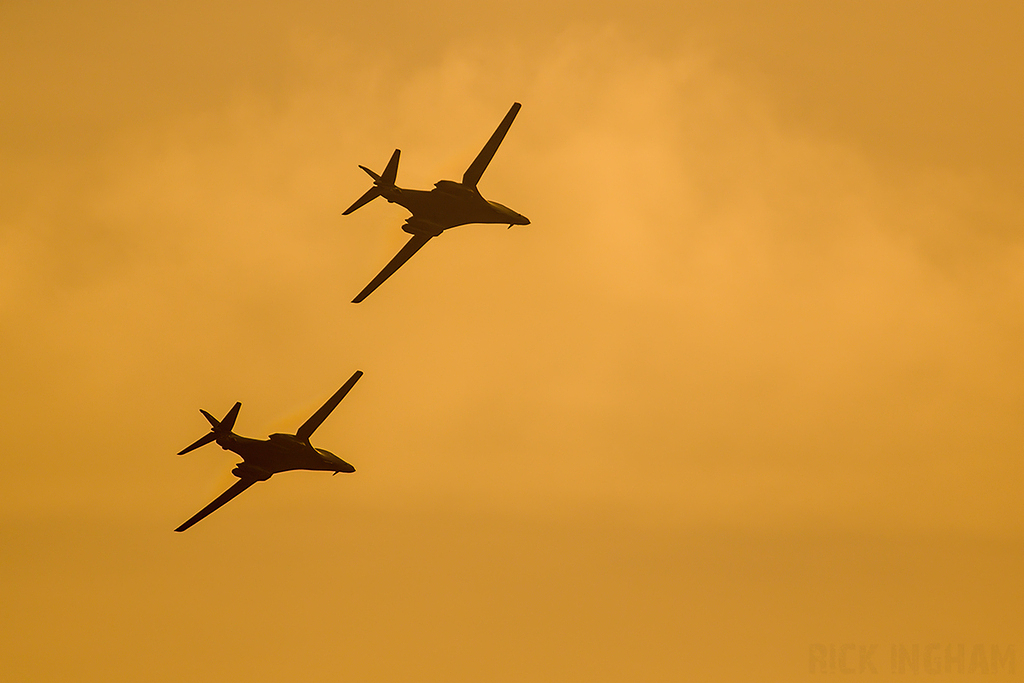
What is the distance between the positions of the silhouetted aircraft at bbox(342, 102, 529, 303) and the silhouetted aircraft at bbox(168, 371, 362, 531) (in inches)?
299

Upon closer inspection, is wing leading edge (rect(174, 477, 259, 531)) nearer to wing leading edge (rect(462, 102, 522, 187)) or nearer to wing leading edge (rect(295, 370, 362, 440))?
wing leading edge (rect(295, 370, 362, 440))

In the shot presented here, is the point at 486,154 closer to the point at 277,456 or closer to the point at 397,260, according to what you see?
the point at 397,260

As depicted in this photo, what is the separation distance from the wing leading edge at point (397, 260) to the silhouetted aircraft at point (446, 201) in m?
0.33

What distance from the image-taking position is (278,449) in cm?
6644

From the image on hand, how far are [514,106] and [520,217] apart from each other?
267 inches

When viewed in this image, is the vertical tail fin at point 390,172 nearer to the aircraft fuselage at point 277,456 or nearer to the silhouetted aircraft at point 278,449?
the silhouetted aircraft at point 278,449

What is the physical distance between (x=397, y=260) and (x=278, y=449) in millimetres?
13891

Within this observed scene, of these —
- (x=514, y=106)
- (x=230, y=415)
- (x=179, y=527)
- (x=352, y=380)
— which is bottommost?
(x=179, y=527)

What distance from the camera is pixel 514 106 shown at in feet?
214

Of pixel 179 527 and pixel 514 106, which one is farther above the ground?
pixel 514 106

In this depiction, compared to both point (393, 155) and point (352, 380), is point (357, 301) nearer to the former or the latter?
point (352, 380)

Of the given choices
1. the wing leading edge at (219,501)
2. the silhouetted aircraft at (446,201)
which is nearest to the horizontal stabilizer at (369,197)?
the silhouetted aircraft at (446,201)

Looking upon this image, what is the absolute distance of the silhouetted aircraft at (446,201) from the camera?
212 feet

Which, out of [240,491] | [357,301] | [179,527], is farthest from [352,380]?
[179,527]
